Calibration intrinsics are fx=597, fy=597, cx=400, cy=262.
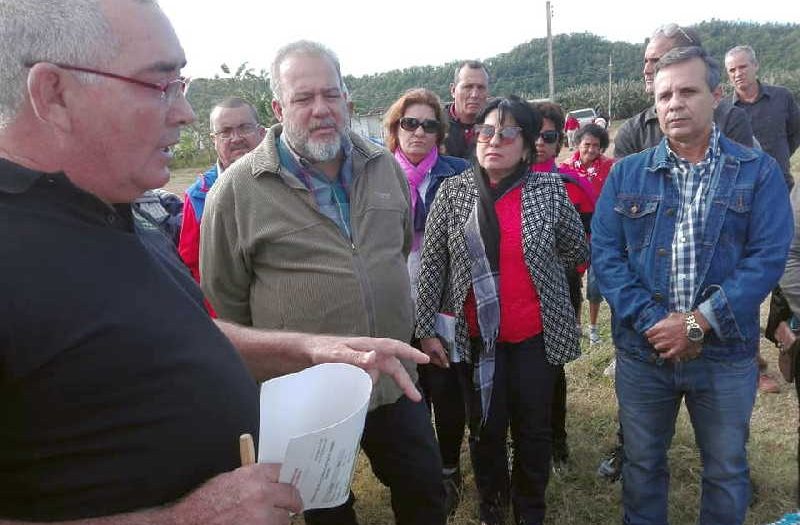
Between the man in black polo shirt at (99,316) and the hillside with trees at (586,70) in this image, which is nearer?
the man in black polo shirt at (99,316)

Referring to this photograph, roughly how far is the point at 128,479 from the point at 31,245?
0.43 meters

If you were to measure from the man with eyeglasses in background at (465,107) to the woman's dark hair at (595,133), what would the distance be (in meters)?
0.89

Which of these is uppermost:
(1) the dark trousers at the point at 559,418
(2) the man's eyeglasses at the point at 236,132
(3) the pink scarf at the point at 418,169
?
(2) the man's eyeglasses at the point at 236,132

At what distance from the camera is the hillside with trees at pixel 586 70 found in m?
42.1

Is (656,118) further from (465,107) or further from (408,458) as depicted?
(408,458)

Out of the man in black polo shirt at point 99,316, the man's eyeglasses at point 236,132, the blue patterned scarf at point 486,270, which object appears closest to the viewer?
the man in black polo shirt at point 99,316

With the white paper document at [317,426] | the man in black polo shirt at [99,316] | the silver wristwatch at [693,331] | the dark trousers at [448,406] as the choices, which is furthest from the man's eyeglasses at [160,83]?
the dark trousers at [448,406]

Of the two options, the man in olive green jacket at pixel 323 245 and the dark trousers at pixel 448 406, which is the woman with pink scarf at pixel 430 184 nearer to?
the dark trousers at pixel 448 406

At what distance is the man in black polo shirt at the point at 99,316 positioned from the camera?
970 millimetres

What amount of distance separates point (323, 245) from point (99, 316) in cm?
122

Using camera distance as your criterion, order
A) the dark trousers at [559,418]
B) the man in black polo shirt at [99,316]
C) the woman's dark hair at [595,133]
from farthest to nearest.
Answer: the woman's dark hair at [595,133] < the dark trousers at [559,418] < the man in black polo shirt at [99,316]

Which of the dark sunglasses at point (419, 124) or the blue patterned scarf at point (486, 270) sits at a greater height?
the dark sunglasses at point (419, 124)

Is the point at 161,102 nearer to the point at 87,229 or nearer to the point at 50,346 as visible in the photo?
the point at 87,229

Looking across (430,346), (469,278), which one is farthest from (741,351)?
(430,346)
